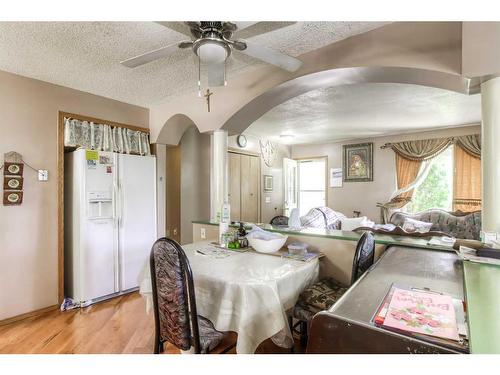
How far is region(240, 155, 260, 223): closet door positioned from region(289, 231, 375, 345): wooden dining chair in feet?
10.7

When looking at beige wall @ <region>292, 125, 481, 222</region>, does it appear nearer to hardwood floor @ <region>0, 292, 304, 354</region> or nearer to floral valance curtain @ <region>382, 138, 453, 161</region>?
floral valance curtain @ <region>382, 138, 453, 161</region>

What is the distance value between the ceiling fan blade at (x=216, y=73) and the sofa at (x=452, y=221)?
13.7 feet

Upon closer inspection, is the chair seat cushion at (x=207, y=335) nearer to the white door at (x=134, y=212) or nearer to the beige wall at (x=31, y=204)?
the white door at (x=134, y=212)

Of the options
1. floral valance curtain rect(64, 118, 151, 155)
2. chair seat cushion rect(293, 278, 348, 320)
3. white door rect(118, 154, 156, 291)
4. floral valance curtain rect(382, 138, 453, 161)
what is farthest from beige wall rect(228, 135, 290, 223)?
chair seat cushion rect(293, 278, 348, 320)

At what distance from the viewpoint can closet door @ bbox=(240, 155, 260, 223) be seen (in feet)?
16.6

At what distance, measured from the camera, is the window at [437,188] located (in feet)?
16.0

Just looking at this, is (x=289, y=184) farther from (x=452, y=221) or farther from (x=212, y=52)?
(x=212, y=52)

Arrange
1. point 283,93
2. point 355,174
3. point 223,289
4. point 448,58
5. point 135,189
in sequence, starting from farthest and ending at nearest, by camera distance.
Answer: point 355,174 < point 135,189 < point 283,93 < point 448,58 < point 223,289

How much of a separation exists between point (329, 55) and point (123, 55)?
1698mm

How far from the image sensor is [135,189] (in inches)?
131

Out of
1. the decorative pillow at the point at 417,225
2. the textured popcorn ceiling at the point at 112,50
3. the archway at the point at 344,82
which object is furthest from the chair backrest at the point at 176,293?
the decorative pillow at the point at 417,225
